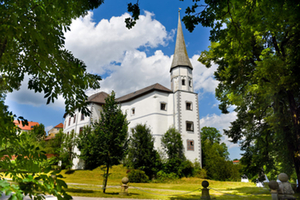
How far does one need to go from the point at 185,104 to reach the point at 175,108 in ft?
5.35

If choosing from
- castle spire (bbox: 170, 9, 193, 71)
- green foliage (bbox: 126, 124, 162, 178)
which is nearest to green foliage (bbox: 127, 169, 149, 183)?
green foliage (bbox: 126, 124, 162, 178)

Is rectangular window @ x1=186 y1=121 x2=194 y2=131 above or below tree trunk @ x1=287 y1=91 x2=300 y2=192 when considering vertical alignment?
above

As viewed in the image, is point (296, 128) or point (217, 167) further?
point (217, 167)

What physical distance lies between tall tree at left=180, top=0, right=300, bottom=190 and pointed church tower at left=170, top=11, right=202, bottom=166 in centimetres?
1302

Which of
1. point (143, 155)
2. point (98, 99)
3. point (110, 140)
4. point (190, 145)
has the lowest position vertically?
point (143, 155)

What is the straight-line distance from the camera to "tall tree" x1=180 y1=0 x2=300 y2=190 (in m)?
5.00

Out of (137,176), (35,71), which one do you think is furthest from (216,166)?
(35,71)

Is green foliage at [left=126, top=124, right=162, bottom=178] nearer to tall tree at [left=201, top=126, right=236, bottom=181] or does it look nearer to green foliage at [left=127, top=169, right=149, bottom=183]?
green foliage at [left=127, top=169, right=149, bottom=183]

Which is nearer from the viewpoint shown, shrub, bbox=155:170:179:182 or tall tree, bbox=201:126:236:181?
shrub, bbox=155:170:179:182

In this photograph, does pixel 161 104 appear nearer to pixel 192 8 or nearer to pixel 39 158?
pixel 192 8

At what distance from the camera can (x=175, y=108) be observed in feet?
98.9

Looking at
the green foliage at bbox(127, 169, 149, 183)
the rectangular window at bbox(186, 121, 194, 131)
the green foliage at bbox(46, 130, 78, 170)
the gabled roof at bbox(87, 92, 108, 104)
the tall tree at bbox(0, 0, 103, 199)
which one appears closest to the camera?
the tall tree at bbox(0, 0, 103, 199)

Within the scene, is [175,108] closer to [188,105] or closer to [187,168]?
[188,105]

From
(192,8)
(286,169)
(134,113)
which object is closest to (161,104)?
(134,113)
